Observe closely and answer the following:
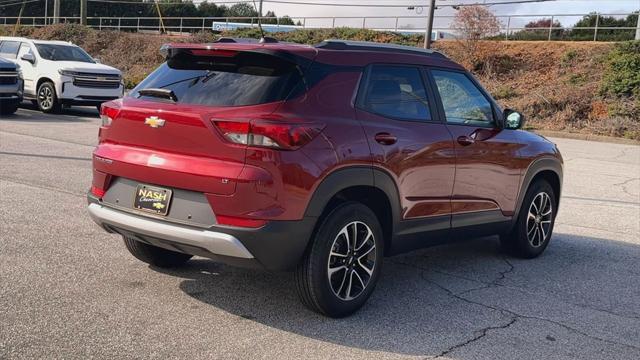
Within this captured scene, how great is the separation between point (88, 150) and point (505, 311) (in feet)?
28.6

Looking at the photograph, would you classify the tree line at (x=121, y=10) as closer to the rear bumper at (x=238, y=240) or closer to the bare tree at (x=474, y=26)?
the bare tree at (x=474, y=26)

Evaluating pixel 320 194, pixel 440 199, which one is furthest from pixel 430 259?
pixel 320 194

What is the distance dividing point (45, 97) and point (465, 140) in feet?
49.2

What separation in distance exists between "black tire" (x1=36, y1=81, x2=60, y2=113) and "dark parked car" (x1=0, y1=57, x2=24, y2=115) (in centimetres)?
136

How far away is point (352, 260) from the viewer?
466cm

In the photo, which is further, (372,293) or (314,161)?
(372,293)

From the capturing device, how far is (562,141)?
20984mm

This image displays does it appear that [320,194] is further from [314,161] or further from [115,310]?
[115,310]

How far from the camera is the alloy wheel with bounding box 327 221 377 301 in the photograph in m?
4.55

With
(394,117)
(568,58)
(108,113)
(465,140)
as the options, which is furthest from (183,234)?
(568,58)

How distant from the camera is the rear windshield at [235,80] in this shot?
14.1 ft

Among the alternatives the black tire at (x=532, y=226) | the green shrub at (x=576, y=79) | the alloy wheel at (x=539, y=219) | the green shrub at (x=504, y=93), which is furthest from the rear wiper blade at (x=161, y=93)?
the green shrub at (x=576, y=79)

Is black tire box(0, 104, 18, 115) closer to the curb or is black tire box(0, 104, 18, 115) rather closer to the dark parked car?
the dark parked car

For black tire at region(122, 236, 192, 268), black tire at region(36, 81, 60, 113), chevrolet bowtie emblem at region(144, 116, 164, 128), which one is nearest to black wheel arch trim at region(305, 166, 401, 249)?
chevrolet bowtie emblem at region(144, 116, 164, 128)
